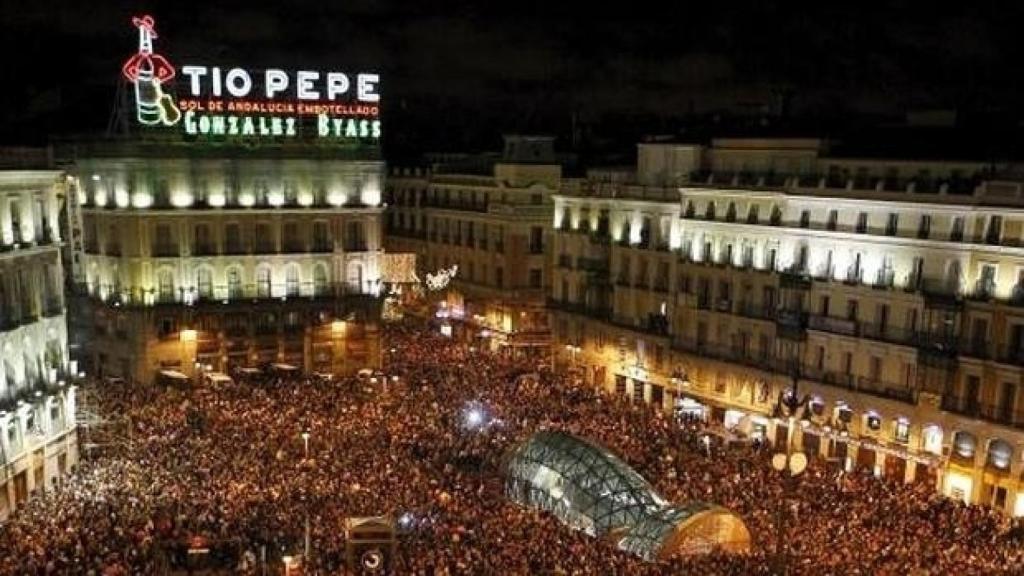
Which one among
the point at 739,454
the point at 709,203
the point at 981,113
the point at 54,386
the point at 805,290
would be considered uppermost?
the point at 981,113

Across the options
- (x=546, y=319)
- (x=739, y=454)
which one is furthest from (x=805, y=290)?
(x=546, y=319)

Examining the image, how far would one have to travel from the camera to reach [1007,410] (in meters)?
45.6

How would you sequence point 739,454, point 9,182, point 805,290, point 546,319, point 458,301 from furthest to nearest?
point 458,301 → point 546,319 → point 805,290 → point 739,454 → point 9,182

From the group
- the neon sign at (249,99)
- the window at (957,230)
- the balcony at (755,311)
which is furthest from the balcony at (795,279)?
the neon sign at (249,99)

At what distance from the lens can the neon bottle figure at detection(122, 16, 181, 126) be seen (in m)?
62.8

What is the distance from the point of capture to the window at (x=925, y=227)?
1948 inches

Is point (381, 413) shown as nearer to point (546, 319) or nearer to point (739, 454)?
point (739, 454)

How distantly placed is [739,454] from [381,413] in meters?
16.5

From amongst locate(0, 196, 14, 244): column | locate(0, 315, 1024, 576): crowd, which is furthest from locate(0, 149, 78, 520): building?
locate(0, 315, 1024, 576): crowd

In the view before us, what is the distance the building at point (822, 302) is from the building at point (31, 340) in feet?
97.8

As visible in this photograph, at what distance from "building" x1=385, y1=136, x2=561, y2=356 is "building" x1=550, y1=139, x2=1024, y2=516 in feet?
31.7

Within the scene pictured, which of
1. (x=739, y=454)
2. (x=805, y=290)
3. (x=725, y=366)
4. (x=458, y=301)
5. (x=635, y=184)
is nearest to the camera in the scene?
(x=739, y=454)

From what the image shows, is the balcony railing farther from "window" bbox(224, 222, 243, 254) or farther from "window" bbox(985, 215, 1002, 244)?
"window" bbox(985, 215, 1002, 244)

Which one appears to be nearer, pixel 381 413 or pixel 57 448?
pixel 57 448
